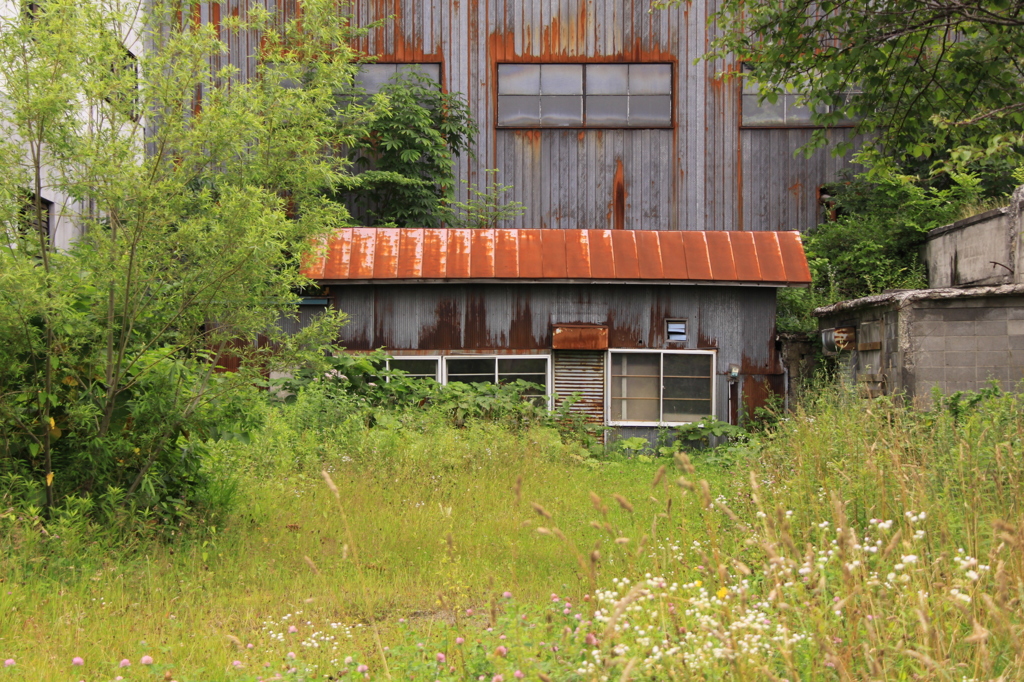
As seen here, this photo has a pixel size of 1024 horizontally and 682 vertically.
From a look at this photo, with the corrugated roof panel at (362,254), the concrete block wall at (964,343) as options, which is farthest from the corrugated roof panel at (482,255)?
the concrete block wall at (964,343)

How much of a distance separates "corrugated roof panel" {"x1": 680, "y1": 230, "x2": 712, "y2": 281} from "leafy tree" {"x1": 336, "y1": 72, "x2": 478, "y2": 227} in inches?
244

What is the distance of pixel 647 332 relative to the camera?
13055 mm

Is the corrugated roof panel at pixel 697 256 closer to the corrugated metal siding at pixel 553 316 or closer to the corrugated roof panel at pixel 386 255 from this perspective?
the corrugated metal siding at pixel 553 316

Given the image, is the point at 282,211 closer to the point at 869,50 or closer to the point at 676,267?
the point at 869,50

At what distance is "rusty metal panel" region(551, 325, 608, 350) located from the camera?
506 inches

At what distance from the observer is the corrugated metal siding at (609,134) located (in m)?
18.2

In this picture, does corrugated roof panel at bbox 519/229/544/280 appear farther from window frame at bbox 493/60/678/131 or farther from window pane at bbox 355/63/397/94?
window pane at bbox 355/63/397/94

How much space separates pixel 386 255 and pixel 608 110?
25.9 ft

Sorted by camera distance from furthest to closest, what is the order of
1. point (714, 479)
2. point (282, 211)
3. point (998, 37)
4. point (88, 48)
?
point (714, 479) → point (998, 37) → point (282, 211) → point (88, 48)

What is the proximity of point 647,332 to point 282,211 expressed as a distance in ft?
27.0

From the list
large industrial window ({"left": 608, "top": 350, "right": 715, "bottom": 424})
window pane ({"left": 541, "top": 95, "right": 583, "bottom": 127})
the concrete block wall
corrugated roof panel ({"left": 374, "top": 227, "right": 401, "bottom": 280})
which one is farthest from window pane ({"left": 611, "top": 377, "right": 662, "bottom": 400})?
window pane ({"left": 541, "top": 95, "right": 583, "bottom": 127})

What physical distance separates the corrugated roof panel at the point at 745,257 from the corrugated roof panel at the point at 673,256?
80cm

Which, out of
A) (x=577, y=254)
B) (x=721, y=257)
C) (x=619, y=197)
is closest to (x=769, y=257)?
(x=721, y=257)

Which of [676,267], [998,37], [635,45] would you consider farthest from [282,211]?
[635,45]
